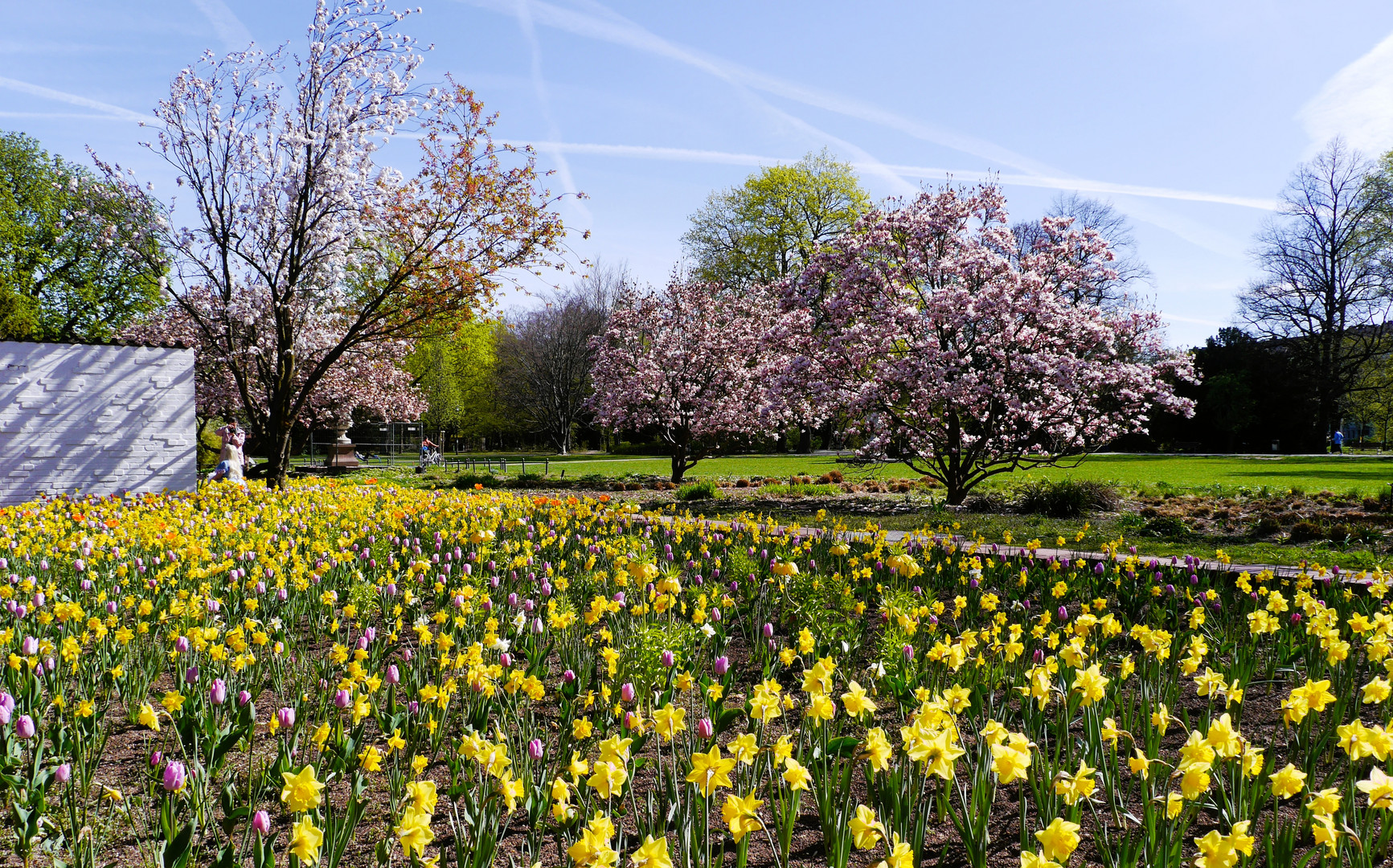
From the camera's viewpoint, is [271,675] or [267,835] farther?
[271,675]

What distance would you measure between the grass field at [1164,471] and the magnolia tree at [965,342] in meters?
2.30

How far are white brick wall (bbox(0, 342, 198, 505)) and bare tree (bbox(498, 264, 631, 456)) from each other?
27007 mm

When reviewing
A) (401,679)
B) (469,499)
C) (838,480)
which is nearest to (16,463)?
(469,499)

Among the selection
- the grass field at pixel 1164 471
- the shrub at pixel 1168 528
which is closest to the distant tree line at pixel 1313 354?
the grass field at pixel 1164 471

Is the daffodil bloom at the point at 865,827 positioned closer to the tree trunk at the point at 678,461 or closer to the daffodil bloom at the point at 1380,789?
the daffodil bloom at the point at 1380,789

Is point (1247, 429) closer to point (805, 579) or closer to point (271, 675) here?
point (805, 579)

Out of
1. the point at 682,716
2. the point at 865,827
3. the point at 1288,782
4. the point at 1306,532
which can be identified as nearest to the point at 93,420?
the point at 682,716

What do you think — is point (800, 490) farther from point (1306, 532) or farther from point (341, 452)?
point (341, 452)

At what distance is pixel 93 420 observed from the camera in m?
10.9

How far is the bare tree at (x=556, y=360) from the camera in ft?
131

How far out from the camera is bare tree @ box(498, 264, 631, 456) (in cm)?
3991

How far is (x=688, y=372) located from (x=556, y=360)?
23.3 metres

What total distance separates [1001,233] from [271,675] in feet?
37.1

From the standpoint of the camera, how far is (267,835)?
235 cm
